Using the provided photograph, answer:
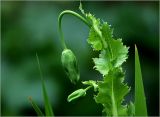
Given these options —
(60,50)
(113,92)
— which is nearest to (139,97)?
(113,92)

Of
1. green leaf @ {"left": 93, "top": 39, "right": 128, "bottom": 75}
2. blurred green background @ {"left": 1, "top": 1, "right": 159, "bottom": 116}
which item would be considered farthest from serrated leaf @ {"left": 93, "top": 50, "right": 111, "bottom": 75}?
blurred green background @ {"left": 1, "top": 1, "right": 159, "bottom": 116}

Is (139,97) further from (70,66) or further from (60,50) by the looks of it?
(60,50)

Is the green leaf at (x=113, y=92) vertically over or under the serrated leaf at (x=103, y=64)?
under

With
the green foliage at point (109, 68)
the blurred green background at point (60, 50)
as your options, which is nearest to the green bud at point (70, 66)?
the green foliage at point (109, 68)

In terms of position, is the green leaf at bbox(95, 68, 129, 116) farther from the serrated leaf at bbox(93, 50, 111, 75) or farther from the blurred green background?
the blurred green background

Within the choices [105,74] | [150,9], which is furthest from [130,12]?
[105,74]

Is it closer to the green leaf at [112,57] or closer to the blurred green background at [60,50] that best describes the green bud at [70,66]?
the green leaf at [112,57]

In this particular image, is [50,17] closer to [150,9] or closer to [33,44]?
[33,44]
